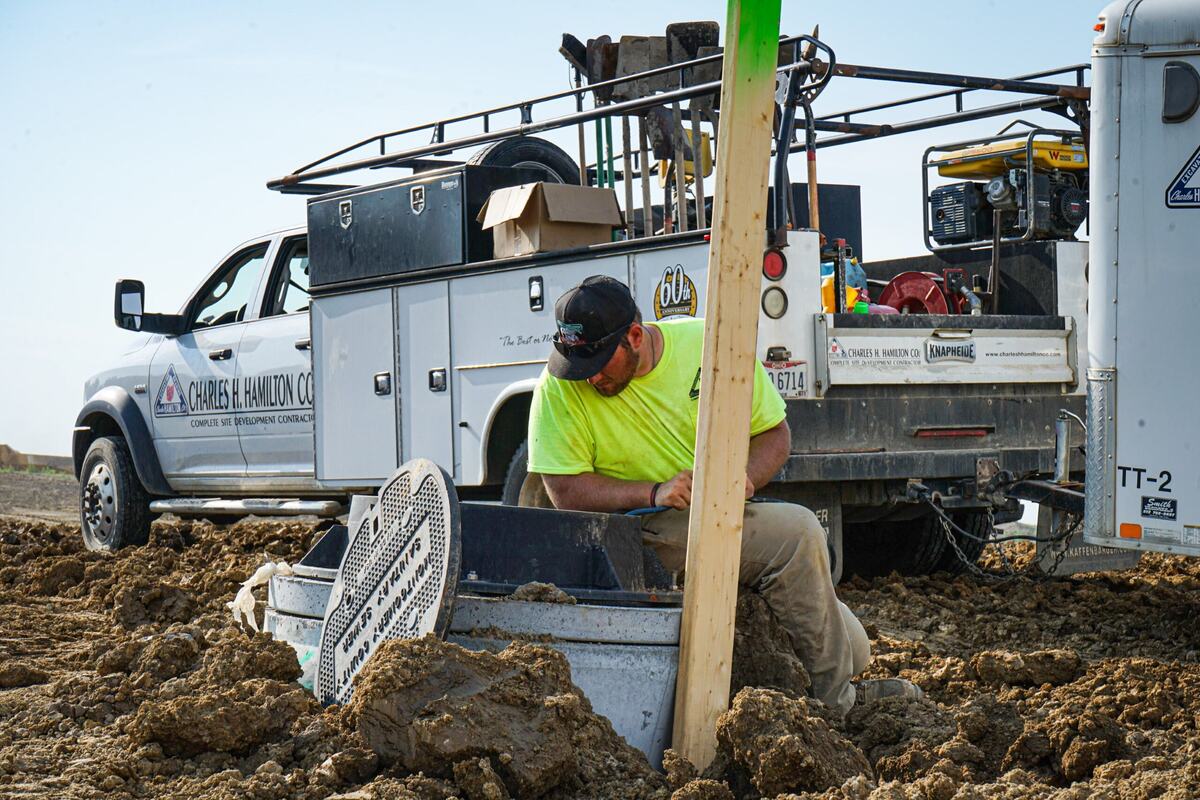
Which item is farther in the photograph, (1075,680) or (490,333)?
(490,333)

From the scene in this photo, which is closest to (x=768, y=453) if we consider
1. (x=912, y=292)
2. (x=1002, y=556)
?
(x=912, y=292)

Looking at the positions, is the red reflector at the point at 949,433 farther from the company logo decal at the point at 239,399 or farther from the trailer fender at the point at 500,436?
the company logo decal at the point at 239,399

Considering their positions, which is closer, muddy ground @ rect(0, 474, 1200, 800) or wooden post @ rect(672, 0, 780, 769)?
muddy ground @ rect(0, 474, 1200, 800)

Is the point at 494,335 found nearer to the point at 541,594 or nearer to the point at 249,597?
the point at 249,597

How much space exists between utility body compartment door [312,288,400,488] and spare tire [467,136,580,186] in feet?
2.91

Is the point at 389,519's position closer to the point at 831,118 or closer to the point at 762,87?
the point at 762,87

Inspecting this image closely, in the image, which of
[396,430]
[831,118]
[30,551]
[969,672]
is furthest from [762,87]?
[30,551]

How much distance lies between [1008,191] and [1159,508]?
243 cm

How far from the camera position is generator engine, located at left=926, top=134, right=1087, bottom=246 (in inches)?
299

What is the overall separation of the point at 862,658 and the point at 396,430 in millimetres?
3779

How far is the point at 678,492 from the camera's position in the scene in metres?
4.27

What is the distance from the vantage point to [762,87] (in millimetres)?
3762

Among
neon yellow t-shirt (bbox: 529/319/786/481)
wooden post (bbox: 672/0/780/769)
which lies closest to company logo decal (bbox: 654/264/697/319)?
neon yellow t-shirt (bbox: 529/319/786/481)

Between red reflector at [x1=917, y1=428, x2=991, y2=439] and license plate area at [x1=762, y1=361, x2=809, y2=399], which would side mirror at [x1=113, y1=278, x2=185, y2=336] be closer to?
license plate area at [x1=762, y1=361, x2=809, y2=399]
